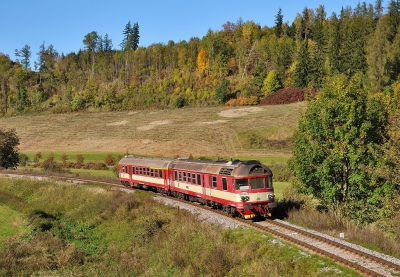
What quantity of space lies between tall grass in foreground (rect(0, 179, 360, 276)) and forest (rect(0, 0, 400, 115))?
201 feet

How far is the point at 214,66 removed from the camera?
127m

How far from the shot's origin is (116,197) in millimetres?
32969

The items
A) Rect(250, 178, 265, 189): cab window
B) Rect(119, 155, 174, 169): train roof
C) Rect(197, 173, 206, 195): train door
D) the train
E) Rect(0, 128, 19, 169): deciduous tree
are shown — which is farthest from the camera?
Rect(0, 128, 19, 169): deciduous tree

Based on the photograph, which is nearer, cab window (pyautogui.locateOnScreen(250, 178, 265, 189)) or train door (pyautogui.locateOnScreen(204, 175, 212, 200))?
cab window (pyautogui.locateOnScreen(250, 178, 265, 189))

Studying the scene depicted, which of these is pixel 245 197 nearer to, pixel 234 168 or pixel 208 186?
pixel 234 168

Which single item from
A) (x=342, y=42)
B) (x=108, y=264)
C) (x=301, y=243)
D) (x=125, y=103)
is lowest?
(x=108, y=264)

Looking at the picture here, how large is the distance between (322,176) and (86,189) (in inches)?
890

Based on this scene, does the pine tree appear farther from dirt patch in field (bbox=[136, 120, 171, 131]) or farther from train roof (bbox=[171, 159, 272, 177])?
train roof (bbox=[171, 159, 272, 177])

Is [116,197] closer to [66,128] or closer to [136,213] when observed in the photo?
[136,213]

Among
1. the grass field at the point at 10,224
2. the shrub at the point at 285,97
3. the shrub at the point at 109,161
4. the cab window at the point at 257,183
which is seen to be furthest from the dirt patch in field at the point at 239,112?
the cab window at the point at 257,183

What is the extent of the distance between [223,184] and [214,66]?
10627 cm

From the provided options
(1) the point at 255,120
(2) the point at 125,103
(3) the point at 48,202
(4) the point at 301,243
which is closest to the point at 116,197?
(3) the point at 48,202

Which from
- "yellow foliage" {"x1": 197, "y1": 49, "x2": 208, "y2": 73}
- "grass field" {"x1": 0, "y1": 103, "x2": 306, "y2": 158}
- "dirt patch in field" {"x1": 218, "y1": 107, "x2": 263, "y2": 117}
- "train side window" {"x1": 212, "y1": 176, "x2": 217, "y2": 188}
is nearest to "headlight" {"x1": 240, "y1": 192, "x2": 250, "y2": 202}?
"train side window" {"x1": 212, "y1": 176, "x2": 217, "y2": 188}

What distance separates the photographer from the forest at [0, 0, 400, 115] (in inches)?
3952
